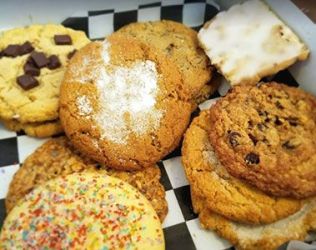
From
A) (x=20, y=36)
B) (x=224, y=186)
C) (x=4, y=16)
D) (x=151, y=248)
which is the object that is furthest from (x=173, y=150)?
(x=4, y=16)

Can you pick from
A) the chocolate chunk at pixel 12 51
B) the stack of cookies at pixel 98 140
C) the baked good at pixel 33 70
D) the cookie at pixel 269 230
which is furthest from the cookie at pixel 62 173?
the chocolate chunk at pixel 12 51

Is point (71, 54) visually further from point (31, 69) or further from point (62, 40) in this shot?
point (31, 69)

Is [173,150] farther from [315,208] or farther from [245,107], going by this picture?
[315,208]

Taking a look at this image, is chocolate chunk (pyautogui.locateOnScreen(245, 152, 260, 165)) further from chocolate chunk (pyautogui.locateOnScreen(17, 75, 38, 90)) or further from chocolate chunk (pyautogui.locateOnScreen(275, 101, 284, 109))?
chocolate chunk (pyautogui.locateOnScreen(17, 75, 38, 90))

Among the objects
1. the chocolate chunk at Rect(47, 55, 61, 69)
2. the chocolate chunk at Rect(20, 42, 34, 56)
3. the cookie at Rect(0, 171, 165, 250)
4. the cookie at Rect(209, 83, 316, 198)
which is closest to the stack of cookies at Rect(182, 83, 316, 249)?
the cookie at Rect(209, 83, 316, 198)

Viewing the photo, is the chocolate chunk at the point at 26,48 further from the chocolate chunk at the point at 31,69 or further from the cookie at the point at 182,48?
the cookie at the point at 182,48

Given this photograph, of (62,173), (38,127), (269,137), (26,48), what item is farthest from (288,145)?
(26,48)
